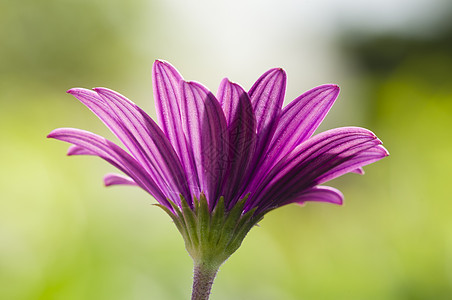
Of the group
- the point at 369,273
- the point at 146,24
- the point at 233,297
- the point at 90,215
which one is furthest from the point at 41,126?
the point at 146,24

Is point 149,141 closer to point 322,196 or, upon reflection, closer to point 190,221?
point 190,221

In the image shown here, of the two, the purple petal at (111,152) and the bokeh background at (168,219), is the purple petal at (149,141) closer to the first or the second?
the purple petal at (111,152)

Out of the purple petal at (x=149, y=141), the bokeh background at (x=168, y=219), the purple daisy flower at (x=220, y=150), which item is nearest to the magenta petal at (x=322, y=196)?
the purple daisy flower at (x=220, y=150)

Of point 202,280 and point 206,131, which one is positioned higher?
point 206,131

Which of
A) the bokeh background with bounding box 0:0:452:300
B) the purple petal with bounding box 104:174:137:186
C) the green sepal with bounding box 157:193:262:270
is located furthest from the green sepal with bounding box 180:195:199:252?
the bokeh background with bounding box 0:0:452:300

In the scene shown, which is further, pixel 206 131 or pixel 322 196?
pixel 322 196

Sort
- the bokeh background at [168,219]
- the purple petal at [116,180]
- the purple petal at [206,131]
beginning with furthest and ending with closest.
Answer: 1. the bokeh background at [168,219]
2. the purple petal at [116,180]
3. the purple petal at [206,131]

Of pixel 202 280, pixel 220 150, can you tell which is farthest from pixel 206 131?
pixel 202 280
